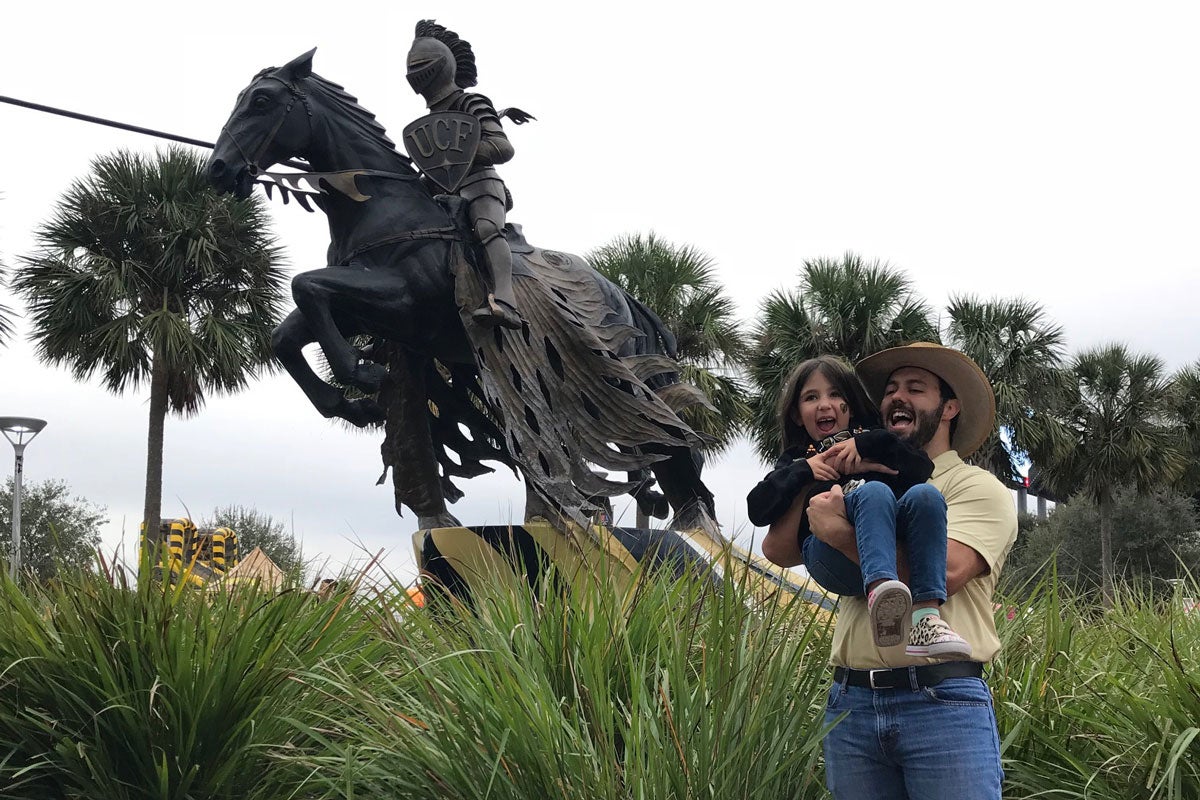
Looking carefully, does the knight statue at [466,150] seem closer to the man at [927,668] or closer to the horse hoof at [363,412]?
the horse hoof at [363,412]

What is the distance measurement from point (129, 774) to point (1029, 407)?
20609mm

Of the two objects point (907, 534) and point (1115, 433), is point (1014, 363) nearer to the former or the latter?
point (1115, 433)

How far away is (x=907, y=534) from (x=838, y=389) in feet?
1.89

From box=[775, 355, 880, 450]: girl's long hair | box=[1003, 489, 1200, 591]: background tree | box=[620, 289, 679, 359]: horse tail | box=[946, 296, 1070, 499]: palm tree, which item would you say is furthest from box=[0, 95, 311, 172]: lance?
box=[1003, 489, 1200, 591]: background tree

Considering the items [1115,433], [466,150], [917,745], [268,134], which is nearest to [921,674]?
[917,745]

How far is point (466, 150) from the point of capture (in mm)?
7227

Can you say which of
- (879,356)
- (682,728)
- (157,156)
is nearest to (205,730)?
Result: (682,728)

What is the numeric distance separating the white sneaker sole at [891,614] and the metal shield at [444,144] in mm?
5204

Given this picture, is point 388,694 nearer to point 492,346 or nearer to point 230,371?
point 492,346

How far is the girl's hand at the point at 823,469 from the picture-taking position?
2918 mm

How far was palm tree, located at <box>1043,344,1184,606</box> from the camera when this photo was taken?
2533 cm

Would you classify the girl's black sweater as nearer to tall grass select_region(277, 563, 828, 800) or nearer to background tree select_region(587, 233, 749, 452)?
tall grass select_region(277, 563, 828, 800)

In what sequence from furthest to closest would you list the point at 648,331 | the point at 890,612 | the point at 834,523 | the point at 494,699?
the point at 648,331
the point at 494,699
the point at 834,523
the point at 890,612

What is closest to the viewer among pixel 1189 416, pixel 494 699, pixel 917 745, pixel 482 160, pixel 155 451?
pixel 917 745
